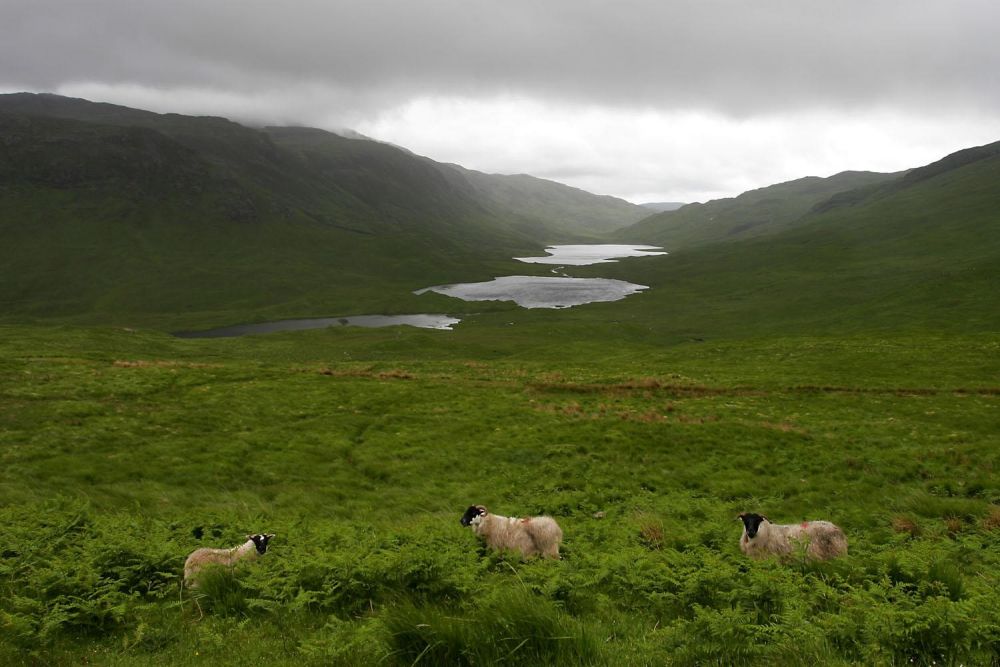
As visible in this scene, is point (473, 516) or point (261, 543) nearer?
point (261, 543)

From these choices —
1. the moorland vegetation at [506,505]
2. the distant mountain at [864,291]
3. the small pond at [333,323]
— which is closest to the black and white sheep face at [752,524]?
the moorland vegetation at [506,505]

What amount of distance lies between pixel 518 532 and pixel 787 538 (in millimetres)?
6842

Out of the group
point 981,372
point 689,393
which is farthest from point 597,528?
point 981,372

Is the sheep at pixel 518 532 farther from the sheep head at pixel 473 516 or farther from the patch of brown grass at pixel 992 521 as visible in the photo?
the patch of brown grass at pixel 992 521

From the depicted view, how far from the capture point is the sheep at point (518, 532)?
508 inches

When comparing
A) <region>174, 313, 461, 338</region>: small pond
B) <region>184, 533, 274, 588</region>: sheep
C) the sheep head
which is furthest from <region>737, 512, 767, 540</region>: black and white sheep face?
<region>174, 313, 461, 338</region>: small pond

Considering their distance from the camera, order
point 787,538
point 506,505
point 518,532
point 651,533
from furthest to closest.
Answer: point 506,505 → point 651,533 → point 787,538 → point 518,532

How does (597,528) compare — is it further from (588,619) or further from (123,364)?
(123,364)

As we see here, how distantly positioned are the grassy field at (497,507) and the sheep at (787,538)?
57 cm

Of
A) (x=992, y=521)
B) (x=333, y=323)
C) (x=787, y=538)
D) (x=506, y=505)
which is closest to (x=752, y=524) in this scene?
(x=787, y=538)

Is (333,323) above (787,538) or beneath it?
beneath

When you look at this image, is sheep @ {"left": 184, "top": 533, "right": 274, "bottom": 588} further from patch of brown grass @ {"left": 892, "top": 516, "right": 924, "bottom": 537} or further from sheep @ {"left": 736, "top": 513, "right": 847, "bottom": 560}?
patch of brown grass @ {"left": 892, "top": 516, "right": 924, "bottom": 537}

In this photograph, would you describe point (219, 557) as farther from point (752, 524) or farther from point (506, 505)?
point (752, 524)

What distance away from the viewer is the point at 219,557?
11383 mm
